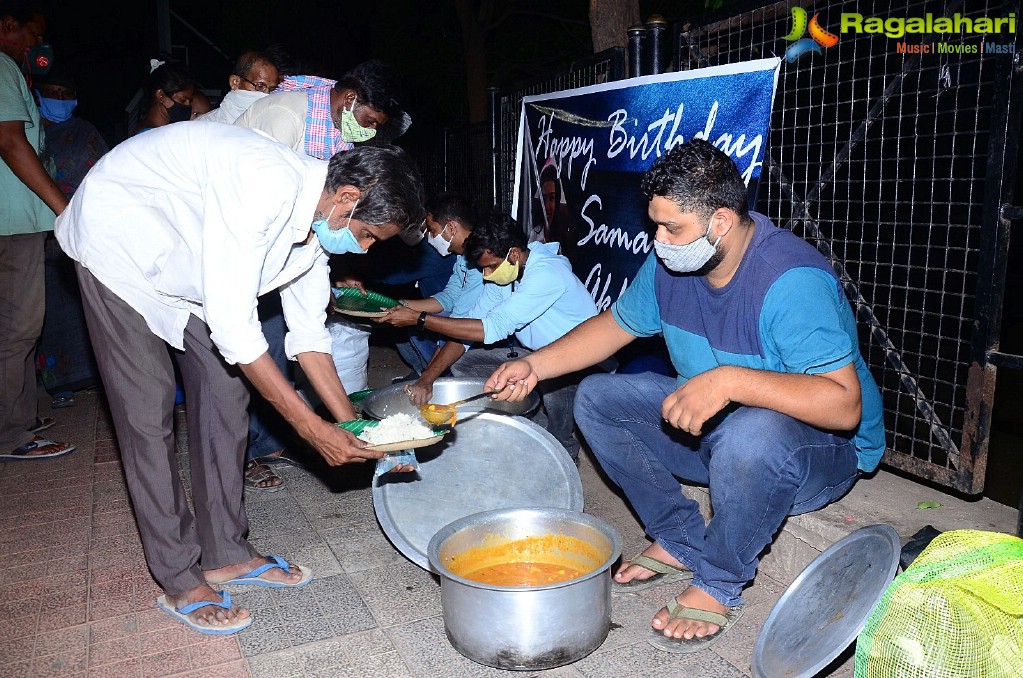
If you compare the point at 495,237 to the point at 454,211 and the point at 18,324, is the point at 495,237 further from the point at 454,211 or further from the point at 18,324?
the point at 18,324

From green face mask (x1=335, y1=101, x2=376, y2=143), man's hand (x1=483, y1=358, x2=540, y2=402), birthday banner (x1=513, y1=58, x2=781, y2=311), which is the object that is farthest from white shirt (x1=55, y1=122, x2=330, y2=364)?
birthday banner (x1=513, y1=58, x2=781, y2=311)

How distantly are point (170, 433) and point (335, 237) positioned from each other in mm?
937

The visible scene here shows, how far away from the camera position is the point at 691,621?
2.77 meters

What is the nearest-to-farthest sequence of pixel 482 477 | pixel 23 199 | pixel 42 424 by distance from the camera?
pixel 482 477 → pixel 23 199 → pixel 42 424

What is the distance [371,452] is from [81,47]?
93.5ft

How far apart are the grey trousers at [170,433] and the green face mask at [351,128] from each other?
1.53 metres

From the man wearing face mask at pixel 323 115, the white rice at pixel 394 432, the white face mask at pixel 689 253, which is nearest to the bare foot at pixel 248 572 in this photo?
the white rice at pixel 394 432

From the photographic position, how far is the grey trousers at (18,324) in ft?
15.5

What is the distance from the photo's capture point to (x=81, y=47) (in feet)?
85.6

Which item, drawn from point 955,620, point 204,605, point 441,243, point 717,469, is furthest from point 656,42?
point 204,605

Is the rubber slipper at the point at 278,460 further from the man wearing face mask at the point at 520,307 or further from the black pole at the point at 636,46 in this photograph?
the black pole at the point at 636,46

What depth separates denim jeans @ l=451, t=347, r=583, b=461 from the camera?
4.25 metres

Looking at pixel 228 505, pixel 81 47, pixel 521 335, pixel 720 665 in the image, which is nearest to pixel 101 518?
pixel 228 505

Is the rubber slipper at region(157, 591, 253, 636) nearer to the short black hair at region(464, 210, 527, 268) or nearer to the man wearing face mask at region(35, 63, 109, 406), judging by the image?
the short black hair at region(464, 210, 527, 268)
